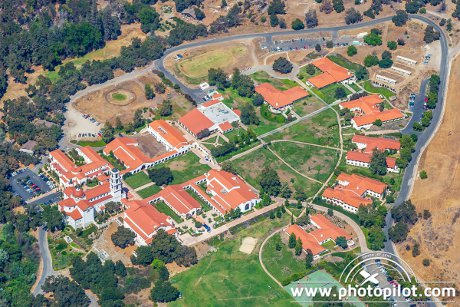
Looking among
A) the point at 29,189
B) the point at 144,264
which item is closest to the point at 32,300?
the point at 144,264

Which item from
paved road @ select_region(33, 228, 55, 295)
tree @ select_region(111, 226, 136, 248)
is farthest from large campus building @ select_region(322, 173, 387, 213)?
paved road @ select_region(33, 228, 55, 295)

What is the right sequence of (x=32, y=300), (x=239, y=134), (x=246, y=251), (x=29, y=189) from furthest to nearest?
(x=239, y=134), (x=29, y=189), (x=246, y=251), (x=32, y=300)

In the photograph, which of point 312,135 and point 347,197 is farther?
point 312,135

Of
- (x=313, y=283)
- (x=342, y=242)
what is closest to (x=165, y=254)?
(x=313, y=283)

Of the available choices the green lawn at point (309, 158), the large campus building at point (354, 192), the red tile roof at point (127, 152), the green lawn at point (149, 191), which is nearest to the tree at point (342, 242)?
the large campus building at point (354, 192)

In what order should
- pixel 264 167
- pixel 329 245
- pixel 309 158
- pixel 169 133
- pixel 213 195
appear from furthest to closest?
pixel 169 133 → pixel 309 158 → pixel 264 167 → pixel 213 195 → pixel 329 245

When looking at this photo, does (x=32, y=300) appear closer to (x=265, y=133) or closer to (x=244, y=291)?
(x=244, y=291)

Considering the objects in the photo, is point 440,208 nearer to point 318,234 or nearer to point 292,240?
point 318,234
